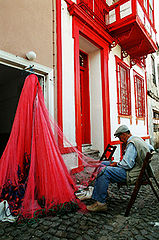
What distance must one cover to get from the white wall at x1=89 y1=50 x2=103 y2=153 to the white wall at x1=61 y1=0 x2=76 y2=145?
5.71 ft

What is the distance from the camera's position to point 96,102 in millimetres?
6203

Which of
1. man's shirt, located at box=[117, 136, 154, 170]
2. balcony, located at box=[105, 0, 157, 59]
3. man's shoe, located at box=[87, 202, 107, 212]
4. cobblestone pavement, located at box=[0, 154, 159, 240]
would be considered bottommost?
cobblestone pavement, located at box=[0, 154, 159, 240]

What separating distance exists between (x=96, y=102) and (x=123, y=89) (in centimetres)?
214

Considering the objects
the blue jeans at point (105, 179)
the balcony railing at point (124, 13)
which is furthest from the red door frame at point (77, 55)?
the blue jeans at point (105, 179)

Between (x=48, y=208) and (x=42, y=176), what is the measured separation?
441 millimetres

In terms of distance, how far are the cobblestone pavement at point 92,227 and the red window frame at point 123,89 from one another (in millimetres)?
4813

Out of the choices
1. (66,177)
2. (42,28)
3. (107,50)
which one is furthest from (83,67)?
(66,177)

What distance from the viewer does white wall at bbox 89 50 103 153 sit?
6.04 meters

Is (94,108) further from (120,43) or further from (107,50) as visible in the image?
(120,43)

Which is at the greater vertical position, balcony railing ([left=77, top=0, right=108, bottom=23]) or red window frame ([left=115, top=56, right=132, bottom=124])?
balcony railing ([left=77, top=0, right=108, bottom=23])

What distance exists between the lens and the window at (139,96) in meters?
8.95

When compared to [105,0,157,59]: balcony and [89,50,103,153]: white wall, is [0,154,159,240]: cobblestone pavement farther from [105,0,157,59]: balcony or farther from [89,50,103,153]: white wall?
[105,0,157,59]: balcony

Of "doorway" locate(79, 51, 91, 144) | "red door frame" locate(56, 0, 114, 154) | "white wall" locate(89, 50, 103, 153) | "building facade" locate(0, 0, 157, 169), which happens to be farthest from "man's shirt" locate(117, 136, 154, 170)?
"doorway" locate(79, 51, 91, 144)

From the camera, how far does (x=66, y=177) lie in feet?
Result: 8.68
